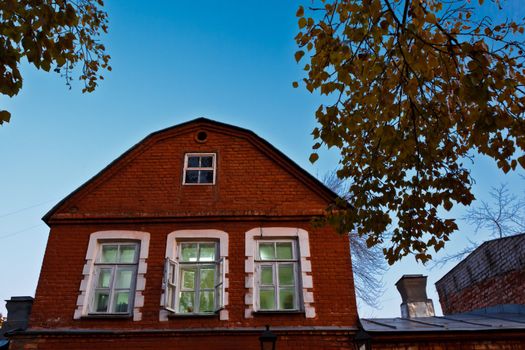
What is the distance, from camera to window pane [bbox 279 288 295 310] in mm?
9242

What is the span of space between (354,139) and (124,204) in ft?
19.5

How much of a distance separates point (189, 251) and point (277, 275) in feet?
6.97

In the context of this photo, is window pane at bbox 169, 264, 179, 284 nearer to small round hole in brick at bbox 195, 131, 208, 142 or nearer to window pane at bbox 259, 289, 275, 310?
window pane at bbox 259, 289, 275, 310

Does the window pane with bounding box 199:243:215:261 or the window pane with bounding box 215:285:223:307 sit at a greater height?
the window pane with bounding box 199:243:215:261

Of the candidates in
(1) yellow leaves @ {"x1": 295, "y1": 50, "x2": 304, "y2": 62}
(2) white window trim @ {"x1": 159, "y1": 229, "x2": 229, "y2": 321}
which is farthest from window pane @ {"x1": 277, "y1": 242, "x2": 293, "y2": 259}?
(1) yellow leaves @ {"x1": 295, "y1": 50, "x2": 304, "y2": 62}

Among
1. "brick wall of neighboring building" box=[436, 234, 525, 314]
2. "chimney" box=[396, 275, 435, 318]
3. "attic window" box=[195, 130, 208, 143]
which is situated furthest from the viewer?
"brick wall of neighboring building" box=[436, 234, 525, 314]

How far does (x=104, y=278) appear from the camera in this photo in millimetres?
9695

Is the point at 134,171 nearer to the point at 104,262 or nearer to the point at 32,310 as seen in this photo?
the point at 104,262

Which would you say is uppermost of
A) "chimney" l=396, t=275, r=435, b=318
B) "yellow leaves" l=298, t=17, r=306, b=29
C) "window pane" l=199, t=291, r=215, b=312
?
"yellow leaves" l=298, t=17, r=306, b=29

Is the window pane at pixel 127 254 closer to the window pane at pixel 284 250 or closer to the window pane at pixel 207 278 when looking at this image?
the window pane at pixel 207 278

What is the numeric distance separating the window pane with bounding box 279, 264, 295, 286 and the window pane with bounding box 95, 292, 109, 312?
12.5 ft

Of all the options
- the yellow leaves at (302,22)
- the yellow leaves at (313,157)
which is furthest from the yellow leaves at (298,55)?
the yellow leaves at (313,157)

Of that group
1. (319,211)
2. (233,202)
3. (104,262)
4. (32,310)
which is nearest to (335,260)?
(319,211)

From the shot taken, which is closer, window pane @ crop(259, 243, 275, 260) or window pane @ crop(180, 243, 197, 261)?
window pane @ crop(259, 243, 275, 260)
